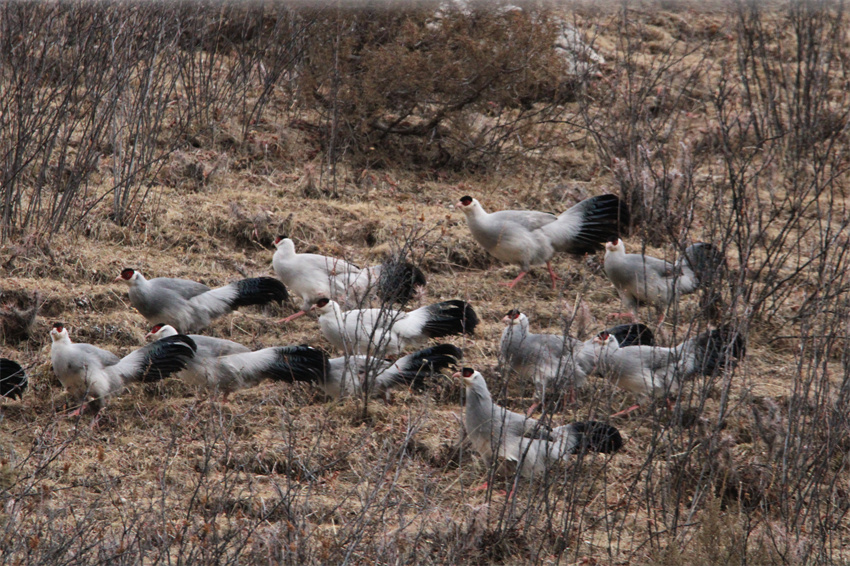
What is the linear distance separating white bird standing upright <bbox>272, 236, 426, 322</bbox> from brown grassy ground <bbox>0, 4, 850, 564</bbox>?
9.6 inches

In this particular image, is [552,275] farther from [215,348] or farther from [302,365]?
[215,348]

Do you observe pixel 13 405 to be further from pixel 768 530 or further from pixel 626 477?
pixel 768 530

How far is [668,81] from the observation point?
9992 mm

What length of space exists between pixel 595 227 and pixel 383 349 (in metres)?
2.33

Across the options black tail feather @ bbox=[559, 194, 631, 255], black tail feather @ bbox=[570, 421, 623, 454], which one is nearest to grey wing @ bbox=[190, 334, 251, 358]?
black tail feather @ bbox=[570, 421, 623, 454]

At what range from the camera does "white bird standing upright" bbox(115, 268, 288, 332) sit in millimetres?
6004

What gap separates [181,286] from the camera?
20.1 ft

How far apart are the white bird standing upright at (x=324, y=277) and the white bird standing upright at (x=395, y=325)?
158 millimetres

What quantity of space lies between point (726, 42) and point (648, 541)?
852cm

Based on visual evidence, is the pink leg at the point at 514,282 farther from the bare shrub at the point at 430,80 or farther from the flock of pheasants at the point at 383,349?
the bare shrub at the point at 430,80

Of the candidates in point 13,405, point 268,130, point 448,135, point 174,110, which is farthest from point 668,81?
point 13,405

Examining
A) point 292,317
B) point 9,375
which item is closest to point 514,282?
point 292,317

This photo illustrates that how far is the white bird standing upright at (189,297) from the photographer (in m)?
6.00

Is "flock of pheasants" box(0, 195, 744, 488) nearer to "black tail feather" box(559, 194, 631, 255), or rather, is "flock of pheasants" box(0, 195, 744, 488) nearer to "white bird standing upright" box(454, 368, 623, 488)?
"white bird standing upright" box(454, 368, 623, 488)
